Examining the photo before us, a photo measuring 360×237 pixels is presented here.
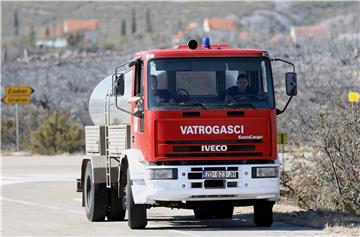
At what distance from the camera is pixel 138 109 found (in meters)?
15.3

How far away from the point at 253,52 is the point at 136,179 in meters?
2.69

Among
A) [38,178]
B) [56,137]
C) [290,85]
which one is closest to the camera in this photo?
[290,85]

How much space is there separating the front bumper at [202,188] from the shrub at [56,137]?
2942 centimetres

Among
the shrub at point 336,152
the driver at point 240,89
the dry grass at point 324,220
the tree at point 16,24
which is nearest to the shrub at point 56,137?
the shrub at point 336,152

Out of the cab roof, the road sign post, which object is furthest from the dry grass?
the road sign post

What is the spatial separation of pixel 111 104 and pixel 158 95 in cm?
280

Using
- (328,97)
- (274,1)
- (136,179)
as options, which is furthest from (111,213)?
(274,1)

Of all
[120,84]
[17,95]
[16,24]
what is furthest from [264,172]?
[16,24]

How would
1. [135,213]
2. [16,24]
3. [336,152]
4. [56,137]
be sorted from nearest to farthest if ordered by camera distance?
[135,213] < [336,152] < [56,137] < [16,24]

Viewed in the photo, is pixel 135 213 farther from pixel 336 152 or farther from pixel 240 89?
pixel 336 152

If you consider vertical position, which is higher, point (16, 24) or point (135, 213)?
point (16, 24)

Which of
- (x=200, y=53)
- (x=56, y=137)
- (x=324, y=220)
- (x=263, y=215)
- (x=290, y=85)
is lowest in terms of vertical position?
(x=56, y=137)

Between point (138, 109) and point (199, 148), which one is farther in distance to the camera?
point (138, 109)

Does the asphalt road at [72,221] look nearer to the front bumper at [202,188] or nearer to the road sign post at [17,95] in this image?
the front bumper at [202,188]
